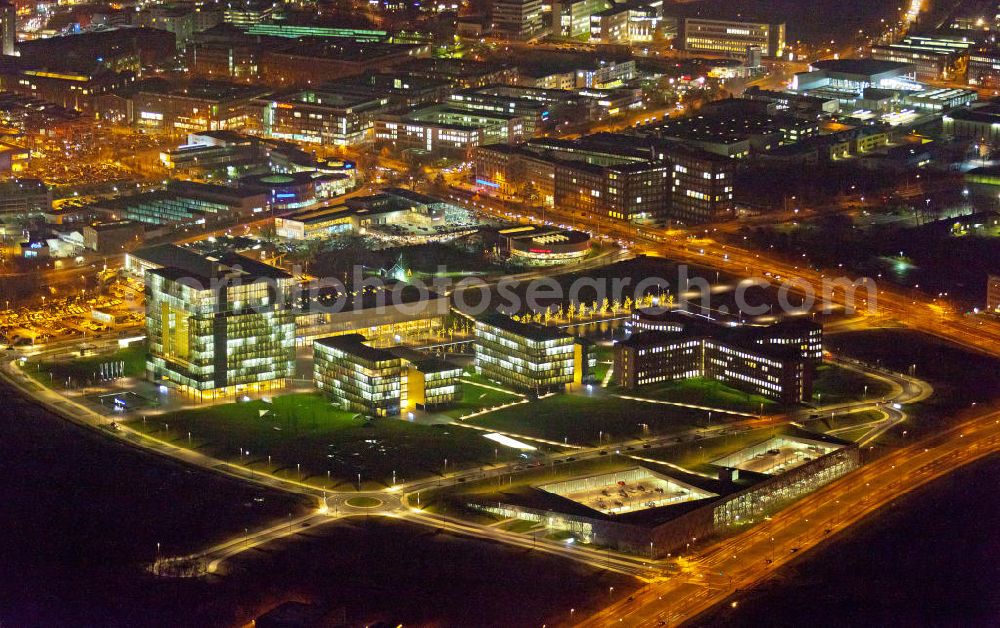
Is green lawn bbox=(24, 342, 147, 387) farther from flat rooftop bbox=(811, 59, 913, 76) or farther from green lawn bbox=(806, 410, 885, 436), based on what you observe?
flat rooftop bbox=(811, 59, 913, 76)

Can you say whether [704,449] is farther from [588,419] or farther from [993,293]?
[993,293]

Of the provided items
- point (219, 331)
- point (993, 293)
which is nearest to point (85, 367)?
point (219, 331)

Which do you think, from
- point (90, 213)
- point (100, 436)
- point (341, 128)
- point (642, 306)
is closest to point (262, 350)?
point (100, 436)

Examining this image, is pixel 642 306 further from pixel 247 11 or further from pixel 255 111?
pixel 247 11

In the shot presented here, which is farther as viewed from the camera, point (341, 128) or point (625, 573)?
point (341, 128)

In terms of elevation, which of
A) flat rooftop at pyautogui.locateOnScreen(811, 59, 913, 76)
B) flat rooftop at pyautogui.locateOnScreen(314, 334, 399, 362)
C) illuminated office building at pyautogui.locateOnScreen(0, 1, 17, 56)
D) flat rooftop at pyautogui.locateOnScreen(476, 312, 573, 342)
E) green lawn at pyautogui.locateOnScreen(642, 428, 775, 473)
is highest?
illuminated office building at pyautogui.locateOnScreen(0, 1, 17, 56)

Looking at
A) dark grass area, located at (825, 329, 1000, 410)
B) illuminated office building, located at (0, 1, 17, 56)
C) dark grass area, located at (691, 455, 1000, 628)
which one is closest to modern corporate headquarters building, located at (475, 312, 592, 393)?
dark grass area, located at (825, 329, 1000, 410)

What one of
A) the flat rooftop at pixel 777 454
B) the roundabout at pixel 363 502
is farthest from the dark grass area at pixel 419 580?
the flat rooftop at pixel 777 454
